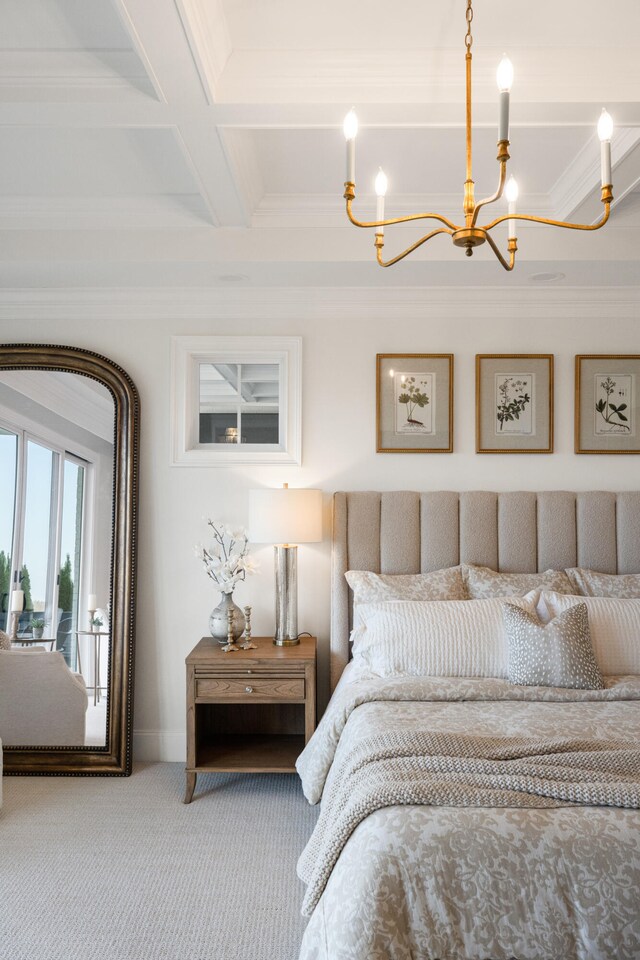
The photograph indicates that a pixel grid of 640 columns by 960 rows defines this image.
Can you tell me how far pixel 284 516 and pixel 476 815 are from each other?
1969 millimetres

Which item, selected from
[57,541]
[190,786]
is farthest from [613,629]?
[57,541]

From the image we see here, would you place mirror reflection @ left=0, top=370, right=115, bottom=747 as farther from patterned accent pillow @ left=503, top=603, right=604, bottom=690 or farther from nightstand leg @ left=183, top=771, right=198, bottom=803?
patterned accent pillow @ left=503, top=603, right=604, bottom=690

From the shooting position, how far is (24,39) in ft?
7.39

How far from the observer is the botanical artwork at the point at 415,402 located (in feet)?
13.4

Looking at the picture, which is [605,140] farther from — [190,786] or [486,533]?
[190,786]

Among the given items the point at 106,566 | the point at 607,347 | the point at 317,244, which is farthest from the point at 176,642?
the point at 607,347

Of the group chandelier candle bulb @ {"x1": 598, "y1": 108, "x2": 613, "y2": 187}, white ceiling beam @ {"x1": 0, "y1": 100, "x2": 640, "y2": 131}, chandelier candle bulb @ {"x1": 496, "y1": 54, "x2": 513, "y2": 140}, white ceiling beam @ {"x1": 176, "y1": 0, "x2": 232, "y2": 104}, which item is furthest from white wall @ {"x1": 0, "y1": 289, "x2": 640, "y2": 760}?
chandelier candle bulb @ {"x1": 496, "y1": 54, "x2": 513, "y2": 140}

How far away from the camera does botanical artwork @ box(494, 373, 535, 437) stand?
4062 mm

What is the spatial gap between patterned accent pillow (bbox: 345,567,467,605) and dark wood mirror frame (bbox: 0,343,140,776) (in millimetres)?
1184

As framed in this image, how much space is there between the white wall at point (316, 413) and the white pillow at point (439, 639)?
79 centimetres

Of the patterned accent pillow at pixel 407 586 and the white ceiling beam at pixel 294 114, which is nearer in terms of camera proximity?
the white ceiling beam at pixel 294 114

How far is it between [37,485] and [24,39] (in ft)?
7.49

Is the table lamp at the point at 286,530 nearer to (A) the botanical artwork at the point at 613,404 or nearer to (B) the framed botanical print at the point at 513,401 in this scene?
(B) the framed botanical print at the point at 513,401

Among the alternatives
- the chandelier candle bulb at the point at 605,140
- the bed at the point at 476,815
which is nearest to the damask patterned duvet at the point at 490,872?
the bed at the point at 476,815
